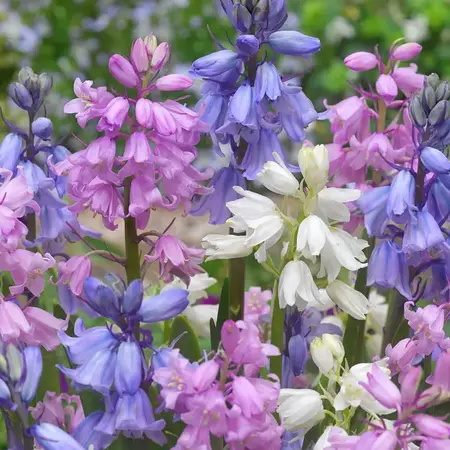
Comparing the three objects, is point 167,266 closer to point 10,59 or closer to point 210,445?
point 210,445

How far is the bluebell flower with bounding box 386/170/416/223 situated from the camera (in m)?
0.75

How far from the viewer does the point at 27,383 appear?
0.62 m

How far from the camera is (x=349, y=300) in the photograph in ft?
2.38

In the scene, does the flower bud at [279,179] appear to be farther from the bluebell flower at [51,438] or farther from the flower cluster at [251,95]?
the bluebell flower at [51,438]

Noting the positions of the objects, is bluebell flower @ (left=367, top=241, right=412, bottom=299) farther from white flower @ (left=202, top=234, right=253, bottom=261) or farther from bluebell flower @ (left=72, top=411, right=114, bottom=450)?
bluebell flower @ (left=72, top=411, right=114, bottom=450)

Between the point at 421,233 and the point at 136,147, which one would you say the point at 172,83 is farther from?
the point at 421,233

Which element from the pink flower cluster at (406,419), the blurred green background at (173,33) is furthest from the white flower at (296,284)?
the blurred green background at (173,33)

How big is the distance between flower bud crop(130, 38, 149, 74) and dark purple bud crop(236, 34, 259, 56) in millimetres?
83

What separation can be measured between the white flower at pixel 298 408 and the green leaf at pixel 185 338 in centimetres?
19

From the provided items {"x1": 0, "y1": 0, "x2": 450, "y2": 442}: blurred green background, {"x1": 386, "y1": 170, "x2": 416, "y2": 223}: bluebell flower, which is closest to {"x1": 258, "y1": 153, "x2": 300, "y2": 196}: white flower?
{"x1": 386, "y1": 170, "x2": 416, "y2": 223}: bluebell flower

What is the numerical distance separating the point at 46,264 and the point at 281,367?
0.79ft

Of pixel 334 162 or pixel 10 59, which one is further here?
pixel 10 59

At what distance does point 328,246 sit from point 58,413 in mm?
276

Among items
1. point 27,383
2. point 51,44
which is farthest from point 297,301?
point 51,44
